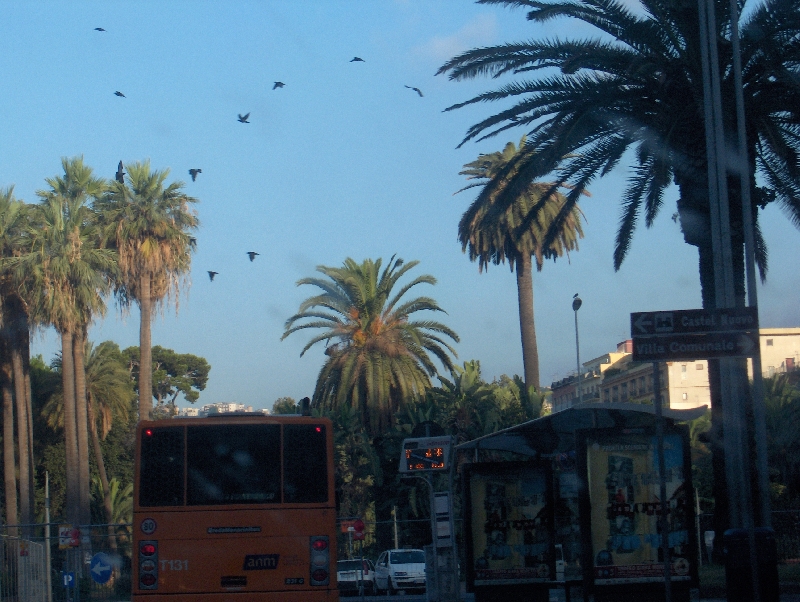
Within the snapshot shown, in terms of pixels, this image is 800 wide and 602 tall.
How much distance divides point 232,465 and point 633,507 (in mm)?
5270

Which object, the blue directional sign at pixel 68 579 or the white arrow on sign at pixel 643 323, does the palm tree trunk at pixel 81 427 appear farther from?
the white arrow on sign at pixel 643 323

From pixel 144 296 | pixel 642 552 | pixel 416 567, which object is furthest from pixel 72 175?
pixel 642 552

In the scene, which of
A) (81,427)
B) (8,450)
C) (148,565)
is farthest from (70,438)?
(148,565)

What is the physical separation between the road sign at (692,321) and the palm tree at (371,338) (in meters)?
28.4

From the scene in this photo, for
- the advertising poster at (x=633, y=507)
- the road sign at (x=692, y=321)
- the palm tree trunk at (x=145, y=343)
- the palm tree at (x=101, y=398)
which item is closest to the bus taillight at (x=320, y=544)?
the advertising poster at (x=633, y=507)

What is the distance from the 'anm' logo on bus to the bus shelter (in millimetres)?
4015

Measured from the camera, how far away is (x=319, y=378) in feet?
132

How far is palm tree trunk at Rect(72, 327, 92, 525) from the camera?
3816 centimetres

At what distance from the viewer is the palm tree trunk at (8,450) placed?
4188 centimetres

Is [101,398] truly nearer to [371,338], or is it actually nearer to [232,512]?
[371,338]

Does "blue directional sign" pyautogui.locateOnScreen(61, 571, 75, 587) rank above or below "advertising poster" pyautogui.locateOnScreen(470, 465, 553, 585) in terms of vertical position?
below

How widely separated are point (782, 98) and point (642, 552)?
7995 mm

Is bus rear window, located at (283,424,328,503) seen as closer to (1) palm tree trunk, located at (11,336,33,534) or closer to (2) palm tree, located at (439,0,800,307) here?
(2) palm tree, located at (439,0,800,307)

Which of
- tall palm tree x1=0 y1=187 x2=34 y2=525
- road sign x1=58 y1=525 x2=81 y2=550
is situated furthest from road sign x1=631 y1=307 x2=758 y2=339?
tall palm tree x1=0 y1=187 x2=34 y2=525
